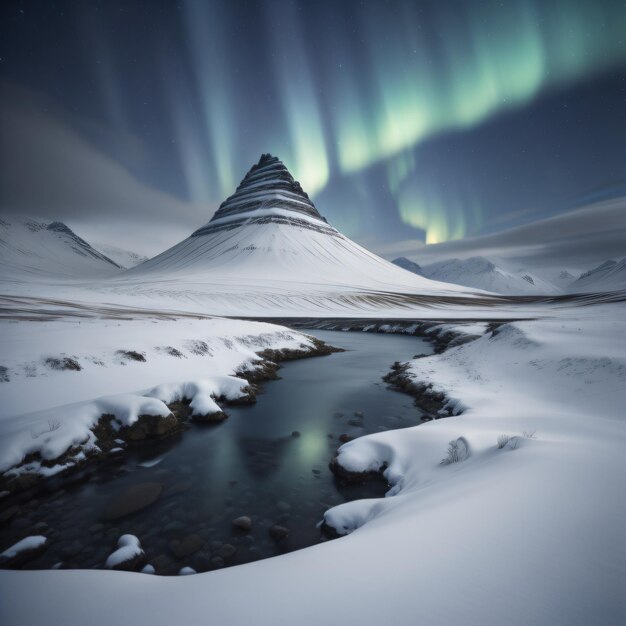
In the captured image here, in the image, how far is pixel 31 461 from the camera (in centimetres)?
850

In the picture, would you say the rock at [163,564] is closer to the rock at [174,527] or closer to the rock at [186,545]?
the rock at [186,545]

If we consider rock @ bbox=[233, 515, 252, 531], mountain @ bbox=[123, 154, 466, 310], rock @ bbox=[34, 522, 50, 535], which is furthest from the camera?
mountain @ bbox=[123, 154, 466, 310]

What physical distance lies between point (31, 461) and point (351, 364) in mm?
21559

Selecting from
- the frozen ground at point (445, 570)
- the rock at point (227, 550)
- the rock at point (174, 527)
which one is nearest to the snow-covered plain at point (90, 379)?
the rock at point (174, 527)

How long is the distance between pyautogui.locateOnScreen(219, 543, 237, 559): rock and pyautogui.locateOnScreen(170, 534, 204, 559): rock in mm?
537

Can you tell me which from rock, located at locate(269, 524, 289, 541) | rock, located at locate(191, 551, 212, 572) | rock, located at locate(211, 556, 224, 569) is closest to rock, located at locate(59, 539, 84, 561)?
rock, located at locate(191, 551, 212, 572)

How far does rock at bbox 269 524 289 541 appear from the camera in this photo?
21.8 feet

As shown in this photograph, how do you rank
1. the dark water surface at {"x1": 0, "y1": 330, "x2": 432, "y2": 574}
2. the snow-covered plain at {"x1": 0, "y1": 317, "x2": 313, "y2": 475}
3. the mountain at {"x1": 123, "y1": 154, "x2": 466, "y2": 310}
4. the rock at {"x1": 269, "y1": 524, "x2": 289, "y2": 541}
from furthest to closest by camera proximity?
1. the mountain at {"x1": 123, "y1": 154, "x2": 466, "y2": 310}
2. the snow-covered plain at {"x1": 0, "y1": 317, "x2": 313, "y2": 475}
3. the rock at {"x1": 269, "y1": 524, "x2": 289, "y2": 541}
4. the dark water surface at {"x1": 0, "y1": 330, "x2": 432, "y2": 574}

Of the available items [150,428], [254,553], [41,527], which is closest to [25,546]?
[41,527]

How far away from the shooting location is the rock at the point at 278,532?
21.8 ft

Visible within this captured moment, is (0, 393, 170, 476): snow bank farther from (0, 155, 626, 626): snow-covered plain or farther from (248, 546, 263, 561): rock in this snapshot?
(248, 546, 263, 561): rock

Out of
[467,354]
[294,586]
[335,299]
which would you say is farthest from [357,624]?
[335,299]

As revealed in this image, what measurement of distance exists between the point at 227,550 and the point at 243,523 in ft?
2.65

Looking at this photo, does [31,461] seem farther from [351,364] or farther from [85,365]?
[351,364]
